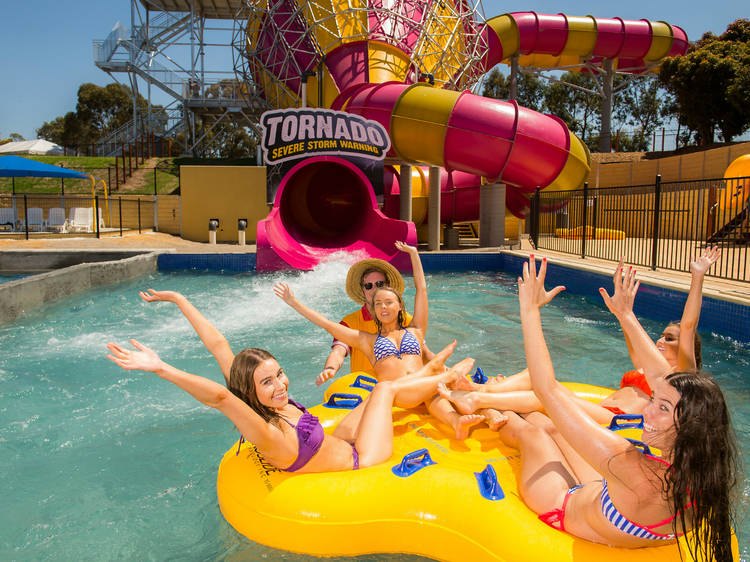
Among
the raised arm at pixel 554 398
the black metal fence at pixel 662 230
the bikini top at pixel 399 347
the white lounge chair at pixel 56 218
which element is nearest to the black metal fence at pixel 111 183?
the white lounge chair at pixel 56 218

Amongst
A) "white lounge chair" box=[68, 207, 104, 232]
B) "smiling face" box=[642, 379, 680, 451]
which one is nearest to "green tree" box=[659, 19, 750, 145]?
"white lounge chair" box=[68, 207, 104, 232]

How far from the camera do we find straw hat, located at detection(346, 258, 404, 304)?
A: 130 inches

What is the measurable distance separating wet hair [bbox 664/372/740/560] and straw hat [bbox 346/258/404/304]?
2014mm

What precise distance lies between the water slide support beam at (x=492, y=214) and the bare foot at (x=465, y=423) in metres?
8.84

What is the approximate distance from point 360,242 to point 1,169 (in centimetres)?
782

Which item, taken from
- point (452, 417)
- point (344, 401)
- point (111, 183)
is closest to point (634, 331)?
point (452, 417)

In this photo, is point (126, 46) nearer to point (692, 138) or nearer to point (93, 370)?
point (93, 370)

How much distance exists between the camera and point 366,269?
3365mm

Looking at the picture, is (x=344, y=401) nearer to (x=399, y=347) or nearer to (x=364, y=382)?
(x=364, y=382)

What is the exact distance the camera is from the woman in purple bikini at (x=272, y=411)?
1.57 meters

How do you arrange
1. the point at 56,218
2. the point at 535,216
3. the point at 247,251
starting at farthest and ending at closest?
the point at 56,218 < the point at 535,216 < the point at 247,251

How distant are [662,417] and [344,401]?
1.61 meters

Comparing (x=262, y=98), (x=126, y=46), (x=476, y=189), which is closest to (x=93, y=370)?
(x=476, y=189)

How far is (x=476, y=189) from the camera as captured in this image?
11961 millimetres
